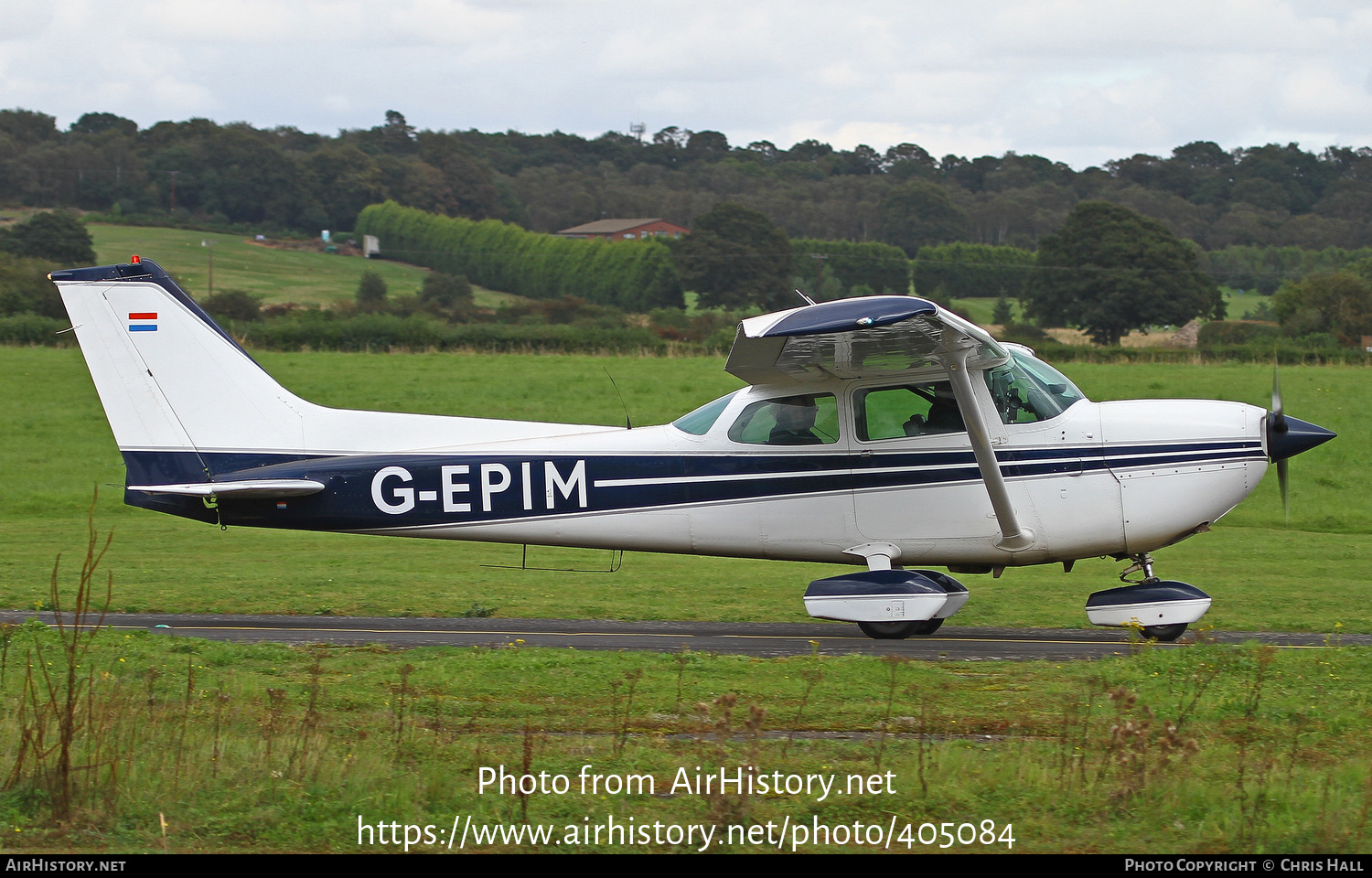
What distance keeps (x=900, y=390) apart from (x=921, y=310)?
211cm

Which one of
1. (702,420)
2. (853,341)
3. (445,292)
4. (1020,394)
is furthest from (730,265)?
(853,341)

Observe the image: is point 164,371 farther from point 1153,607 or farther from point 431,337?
point 431,337

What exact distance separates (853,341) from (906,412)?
1.45m

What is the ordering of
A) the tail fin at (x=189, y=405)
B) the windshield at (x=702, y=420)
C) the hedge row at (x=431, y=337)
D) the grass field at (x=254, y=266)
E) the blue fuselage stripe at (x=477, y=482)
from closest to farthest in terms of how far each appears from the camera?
1. the blue fuselage stripe at (x=477, y=482)
2. the tail fin at (x=189, y=405)
3. the windshield at (x=702, y=420)
4. the hedge row at (x=431, y=337)
5. the grass field at (x=254, y=266)

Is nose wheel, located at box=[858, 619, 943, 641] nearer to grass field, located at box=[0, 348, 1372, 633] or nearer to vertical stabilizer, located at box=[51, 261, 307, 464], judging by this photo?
grass field, located at box=[0, 348, 1372, 633]

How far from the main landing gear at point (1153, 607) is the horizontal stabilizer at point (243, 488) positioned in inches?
267

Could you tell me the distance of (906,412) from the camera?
1065 centimetres

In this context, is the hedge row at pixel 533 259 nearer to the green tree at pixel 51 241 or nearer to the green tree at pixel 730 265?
the green tree at pixel 730 265

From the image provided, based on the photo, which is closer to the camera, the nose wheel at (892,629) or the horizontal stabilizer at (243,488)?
the nose wheel at (892,629)

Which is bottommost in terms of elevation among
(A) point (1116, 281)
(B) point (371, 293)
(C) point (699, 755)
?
(C) point (699, 755)

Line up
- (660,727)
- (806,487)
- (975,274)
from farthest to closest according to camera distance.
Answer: (975,274)
(806,487)
(660,727)

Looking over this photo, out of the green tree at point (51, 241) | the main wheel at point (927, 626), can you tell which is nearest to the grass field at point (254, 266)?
the green tree at point (51, 241)

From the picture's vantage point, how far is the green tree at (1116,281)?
171 ft

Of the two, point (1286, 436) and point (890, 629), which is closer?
point (1286, 436)
